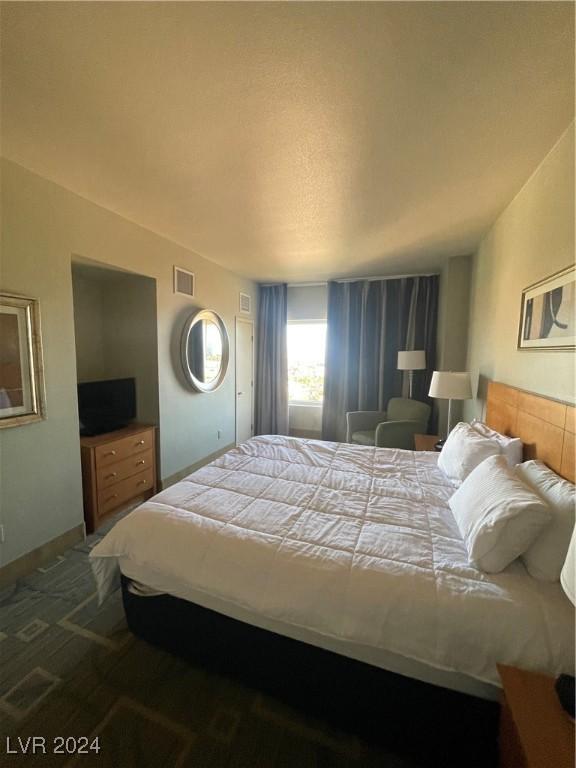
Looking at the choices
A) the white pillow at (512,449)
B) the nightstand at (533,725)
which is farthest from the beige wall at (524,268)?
the nightstand at (533,725)

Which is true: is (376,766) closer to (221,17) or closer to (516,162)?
(221,17)

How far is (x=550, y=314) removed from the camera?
161 centimetres

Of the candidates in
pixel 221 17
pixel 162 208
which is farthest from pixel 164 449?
pixel 221 17

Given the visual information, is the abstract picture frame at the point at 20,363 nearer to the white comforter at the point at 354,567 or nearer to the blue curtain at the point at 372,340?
the white comforter at the point at 354,567

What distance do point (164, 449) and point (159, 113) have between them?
2.69 m

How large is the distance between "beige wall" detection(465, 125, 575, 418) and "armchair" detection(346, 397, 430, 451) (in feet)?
2.28

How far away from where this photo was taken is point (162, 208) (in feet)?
7.68

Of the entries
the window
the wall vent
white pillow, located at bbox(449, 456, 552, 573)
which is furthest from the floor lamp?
white pillow, located at bbox(449, 456, 552, 573)

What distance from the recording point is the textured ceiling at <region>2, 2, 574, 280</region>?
102cm

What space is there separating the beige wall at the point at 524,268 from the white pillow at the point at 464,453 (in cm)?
42

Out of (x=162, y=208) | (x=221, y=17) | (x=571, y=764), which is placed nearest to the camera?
(x=571, y=764)

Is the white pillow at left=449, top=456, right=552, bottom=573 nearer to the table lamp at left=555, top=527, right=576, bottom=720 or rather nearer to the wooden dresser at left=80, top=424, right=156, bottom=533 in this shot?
the table lamp at left=555, top=527, right=576, bottom=720

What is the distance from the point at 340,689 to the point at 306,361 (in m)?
4.10

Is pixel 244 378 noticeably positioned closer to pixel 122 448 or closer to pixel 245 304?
pixel 245 304
